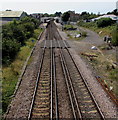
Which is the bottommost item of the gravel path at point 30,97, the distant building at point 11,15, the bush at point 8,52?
the gravel path at point 30,97

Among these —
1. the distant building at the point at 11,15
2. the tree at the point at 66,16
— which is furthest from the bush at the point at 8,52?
the tree at the point at 66,16

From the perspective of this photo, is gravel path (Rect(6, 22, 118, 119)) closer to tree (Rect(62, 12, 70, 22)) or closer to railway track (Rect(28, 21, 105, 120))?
railway track (Rect(28, 21, 105, 120))

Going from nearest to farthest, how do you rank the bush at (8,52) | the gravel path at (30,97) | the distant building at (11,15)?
the gravel path at (30,97) < the bush at (8,52) < the distant building at (11,15)

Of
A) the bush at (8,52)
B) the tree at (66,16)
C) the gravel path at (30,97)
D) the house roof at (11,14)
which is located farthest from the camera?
the tree at (66,16)

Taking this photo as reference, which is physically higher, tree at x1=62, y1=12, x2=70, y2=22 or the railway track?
tree at x1=62, y1=12, x2=70, y2=22

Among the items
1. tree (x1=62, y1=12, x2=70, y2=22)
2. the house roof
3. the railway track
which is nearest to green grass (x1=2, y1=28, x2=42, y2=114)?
the railway track

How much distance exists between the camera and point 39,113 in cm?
832

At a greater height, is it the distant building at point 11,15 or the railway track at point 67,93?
the distant building at point 11,15

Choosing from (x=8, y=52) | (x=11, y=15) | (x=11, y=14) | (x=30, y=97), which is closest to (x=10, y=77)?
(x=30, y=97)

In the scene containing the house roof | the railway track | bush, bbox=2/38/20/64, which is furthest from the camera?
the house roof

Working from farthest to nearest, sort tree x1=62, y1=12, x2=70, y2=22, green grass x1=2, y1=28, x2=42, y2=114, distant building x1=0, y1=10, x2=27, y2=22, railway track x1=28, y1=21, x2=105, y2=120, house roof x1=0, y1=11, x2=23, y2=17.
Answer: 1. tree x1=62, y1=12, x2=70, y2=22
2. house roof x1=0, y1=11, x2=23, y2=17
3. distant building x1=0, y1=10, x2=27, y2=22
4. green grass x1=2, y1=28, x2=42, y2=114
5. railway track x1=28, y1=21, x2=105, y2=120

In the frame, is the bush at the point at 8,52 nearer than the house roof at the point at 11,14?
Yes

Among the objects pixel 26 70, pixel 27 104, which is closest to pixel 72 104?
pixel 27 104

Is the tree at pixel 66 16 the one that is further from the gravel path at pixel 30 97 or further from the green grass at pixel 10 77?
the gravel path at pixel 30 97
